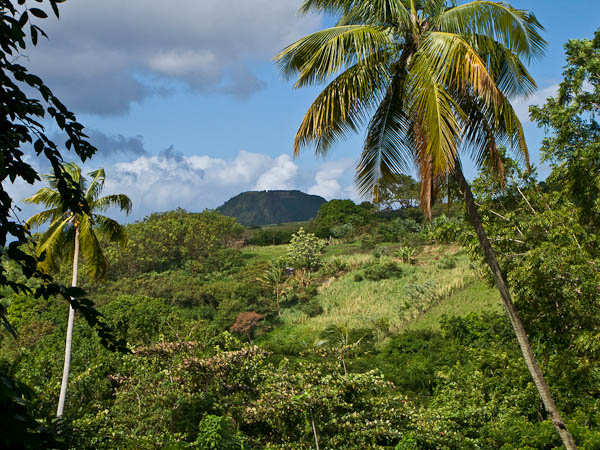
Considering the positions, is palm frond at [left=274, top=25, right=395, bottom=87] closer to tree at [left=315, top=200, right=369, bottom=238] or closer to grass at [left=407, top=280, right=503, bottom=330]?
grass at [left=407, top=280, right=503, bottom=330]

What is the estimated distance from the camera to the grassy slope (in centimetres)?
2409

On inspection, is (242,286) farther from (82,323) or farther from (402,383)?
(402,383)

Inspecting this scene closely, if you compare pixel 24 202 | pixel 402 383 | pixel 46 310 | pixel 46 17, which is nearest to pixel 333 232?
pixel 46 310

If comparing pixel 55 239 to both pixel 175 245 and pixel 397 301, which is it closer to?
pixel 397 301

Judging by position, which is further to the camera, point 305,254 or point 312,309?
point 305,254

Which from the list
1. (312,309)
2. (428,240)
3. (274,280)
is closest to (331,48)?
(428,240)

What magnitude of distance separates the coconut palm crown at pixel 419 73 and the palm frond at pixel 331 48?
14 mm

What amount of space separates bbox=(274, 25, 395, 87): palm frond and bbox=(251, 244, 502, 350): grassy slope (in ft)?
57.9

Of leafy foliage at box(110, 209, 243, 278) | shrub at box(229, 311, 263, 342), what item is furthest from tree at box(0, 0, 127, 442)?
leafy foliage at box(110, 209, 243, 278)

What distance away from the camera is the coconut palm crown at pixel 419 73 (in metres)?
5.91

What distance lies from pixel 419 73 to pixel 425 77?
0.14 metres

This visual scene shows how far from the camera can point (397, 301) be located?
91.2 feet

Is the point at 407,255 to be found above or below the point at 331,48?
above

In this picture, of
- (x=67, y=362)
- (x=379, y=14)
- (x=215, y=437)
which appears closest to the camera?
(x=379, y=14)
